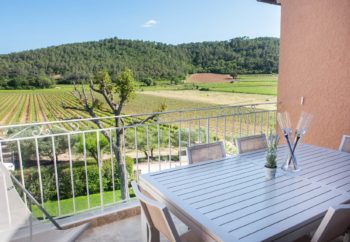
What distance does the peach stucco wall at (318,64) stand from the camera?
3758 millimetres

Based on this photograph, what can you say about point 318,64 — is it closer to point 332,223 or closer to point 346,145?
point 346,145

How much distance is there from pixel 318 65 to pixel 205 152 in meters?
2.77

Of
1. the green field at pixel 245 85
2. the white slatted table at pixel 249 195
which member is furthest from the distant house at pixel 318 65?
the green field at pixel 245 85

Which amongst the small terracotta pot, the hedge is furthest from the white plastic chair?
the hedge

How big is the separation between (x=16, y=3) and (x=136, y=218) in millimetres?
15324

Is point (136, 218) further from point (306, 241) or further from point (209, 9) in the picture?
point (209, 9)

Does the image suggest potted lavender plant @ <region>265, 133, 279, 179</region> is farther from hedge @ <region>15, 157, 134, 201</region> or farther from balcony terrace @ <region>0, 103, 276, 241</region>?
hedge @ <region>15, 157, 134, 201</region>

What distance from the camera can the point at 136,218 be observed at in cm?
302

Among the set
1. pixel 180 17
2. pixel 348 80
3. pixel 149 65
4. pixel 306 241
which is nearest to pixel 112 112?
pixel 149 65

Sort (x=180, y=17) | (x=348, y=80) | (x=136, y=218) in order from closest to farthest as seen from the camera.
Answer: (x=136, y=218), (x=348, y=80), (x=180, y=17)

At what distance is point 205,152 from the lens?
2.44 meters

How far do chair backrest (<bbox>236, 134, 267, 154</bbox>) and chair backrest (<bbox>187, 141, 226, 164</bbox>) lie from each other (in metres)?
0.22

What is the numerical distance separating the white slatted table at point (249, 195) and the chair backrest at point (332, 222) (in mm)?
87

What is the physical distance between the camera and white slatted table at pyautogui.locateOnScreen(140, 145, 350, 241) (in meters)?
1.33
